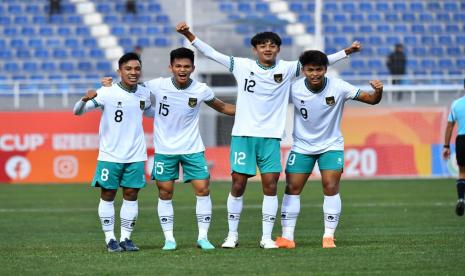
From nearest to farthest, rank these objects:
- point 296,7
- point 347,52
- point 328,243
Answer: point 328,243 < point 347,52 < point 296,7

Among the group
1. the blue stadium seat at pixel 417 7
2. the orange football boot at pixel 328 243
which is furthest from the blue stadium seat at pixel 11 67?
the orange football boot at pixel 328 243

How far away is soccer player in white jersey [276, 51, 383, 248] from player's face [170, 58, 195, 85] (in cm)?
113

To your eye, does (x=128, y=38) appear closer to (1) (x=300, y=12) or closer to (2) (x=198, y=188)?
(1) (x=300, y=12)

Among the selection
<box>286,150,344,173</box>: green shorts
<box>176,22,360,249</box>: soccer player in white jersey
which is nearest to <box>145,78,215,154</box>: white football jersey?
<box>176,22,360,249</box>: soccer player in white jersey

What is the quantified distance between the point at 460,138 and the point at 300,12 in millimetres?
16696

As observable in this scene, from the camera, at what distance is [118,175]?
38.0ft

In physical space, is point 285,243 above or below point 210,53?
below

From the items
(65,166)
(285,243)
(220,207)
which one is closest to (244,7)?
(65,166)

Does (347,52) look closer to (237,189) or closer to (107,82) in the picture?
(237,189)

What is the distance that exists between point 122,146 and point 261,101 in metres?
1.50

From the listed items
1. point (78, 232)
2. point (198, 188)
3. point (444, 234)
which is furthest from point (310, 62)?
point (78, 232)

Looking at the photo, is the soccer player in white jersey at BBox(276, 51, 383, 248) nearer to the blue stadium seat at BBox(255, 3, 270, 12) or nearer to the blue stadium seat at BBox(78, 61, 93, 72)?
the blue stadium seat at BBox(78, 61, 93, 72)

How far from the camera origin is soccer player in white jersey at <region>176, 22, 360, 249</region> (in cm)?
1161

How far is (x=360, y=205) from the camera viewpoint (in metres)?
18.9
